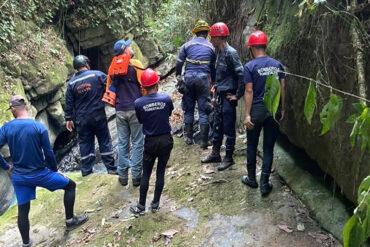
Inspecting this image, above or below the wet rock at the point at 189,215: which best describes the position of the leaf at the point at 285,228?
above

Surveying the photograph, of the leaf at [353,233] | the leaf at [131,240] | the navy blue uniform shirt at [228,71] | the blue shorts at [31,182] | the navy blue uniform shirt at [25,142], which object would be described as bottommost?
the leaf at [131,240]

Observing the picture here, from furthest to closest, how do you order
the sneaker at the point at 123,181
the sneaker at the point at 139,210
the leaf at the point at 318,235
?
the sneaker at the point at 123,181
the sneaker at the point at 139,210
the leaf at the point at 318,235

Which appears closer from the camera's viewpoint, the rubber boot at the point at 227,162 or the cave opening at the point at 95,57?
the rubber boot at the point at 227,162

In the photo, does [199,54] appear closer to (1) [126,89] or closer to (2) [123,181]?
(1) [126,89]

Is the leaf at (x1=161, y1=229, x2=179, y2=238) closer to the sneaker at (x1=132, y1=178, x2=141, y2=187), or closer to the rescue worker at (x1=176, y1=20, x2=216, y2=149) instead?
the sneaker at (x1=132, y1=178, x2=141, y2=187)

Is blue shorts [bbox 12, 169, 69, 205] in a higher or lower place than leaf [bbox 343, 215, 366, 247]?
lower

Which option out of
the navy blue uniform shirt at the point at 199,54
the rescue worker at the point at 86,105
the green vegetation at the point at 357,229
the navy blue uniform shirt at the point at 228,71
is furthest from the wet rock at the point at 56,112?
the green vegetation at the point at 357,229

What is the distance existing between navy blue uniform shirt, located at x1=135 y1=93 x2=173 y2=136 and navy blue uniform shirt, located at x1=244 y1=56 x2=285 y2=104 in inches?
50.4

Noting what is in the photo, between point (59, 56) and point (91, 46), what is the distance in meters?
2.19

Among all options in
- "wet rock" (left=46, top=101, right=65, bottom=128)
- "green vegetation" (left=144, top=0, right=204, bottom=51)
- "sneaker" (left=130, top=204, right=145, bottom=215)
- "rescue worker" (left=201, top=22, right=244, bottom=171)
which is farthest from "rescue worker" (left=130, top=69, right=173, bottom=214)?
"wet rock" (left=46, top=101, right=65, bottom=128)

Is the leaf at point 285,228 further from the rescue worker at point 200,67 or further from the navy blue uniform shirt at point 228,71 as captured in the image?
the rescue worker at point 200,67

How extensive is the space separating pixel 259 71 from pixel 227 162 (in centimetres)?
201

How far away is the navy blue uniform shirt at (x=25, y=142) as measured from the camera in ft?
16.8

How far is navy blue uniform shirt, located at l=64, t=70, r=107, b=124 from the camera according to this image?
6.94 meters
